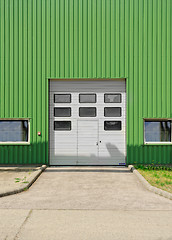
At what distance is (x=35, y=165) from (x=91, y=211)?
223 inches

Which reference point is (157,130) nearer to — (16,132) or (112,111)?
(112,111)

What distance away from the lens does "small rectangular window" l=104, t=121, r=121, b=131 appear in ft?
35.3

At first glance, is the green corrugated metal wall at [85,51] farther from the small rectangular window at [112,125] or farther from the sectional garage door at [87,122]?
the small rectangular window at [112,125]

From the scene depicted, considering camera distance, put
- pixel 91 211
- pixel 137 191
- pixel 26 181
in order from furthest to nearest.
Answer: pixel 26 181
pixel 137 191
pixel 91 211

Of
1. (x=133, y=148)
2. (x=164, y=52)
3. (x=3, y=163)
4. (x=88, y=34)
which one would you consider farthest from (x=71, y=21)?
(x=3, y=163)

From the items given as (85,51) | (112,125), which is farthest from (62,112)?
(85,51)

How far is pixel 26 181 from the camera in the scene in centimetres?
753

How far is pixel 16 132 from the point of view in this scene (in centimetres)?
1068

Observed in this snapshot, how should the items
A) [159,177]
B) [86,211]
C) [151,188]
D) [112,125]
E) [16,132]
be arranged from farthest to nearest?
[112,125]
[16,132]
[159,177]
[151,188]
[86,211]

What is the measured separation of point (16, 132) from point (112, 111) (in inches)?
191

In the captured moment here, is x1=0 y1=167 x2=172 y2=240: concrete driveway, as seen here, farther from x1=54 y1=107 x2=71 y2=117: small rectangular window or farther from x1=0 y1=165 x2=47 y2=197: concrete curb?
x1=54 y1=107 x2=71 y2=117: small rectangular window

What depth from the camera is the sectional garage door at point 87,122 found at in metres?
10.7

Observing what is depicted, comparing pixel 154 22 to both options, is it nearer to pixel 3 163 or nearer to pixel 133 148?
pixel 133 148

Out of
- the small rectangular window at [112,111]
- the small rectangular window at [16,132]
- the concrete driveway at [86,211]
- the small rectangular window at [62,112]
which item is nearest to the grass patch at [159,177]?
the concrete driveway at [86,211]
